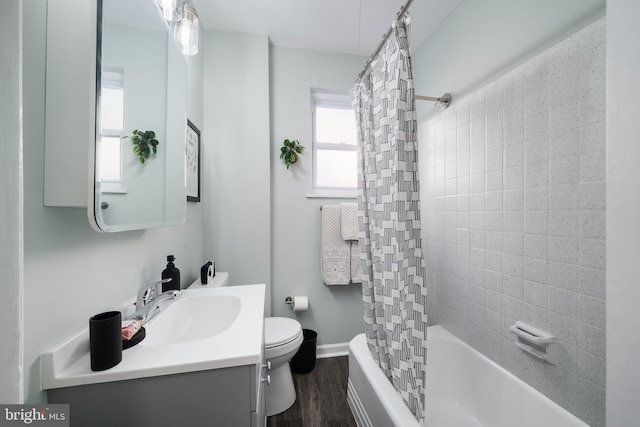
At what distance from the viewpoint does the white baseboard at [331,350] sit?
2.02 meters

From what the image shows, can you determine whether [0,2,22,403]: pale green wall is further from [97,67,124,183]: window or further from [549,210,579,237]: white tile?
[549,210,579,237]: white tile

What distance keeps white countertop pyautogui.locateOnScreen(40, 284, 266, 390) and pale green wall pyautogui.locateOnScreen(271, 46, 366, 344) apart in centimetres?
117

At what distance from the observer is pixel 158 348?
0.73m

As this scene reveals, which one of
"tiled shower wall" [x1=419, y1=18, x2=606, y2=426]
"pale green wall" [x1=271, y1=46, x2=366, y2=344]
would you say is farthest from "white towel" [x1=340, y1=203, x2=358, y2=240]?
"tiled shower wall" [x1=419, y1=18, x2=606, y2=426]

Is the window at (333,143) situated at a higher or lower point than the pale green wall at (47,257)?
higher

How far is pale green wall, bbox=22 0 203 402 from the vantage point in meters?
0.56

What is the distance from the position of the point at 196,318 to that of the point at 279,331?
0.58 m

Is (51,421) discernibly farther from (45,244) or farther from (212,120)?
(212,120)

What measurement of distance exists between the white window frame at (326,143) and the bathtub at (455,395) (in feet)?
3.74

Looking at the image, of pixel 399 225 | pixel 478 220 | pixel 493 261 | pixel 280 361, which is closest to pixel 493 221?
pixel 478 220

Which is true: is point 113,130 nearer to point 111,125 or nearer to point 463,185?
point 111,125

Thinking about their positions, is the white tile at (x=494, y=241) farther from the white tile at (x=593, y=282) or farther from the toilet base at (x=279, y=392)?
the toilet base at (x=279, y=392)

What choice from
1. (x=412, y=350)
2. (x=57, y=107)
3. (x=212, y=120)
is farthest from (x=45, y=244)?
(x=212, y=120)

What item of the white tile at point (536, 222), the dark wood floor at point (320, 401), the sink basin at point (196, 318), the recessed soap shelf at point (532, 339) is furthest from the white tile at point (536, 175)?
the dark wood floor at point (320, 401)
